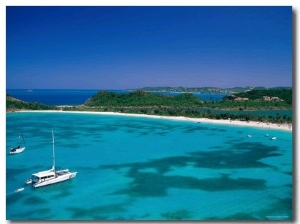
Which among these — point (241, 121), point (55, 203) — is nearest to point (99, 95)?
point (241, 121)

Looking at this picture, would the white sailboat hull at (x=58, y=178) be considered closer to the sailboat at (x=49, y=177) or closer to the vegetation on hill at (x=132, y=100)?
the sailboat at (x=49, y=177)

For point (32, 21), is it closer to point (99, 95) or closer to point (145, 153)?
point (145, 153)

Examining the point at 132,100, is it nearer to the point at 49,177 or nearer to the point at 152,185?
the point at 49,177

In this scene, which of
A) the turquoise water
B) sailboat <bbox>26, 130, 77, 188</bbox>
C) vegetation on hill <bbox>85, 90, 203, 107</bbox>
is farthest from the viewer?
vegetation on hill <bbox>85, 90, 203, 107</bbox>

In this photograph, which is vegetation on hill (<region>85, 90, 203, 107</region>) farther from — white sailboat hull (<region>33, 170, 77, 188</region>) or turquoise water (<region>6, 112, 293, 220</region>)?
white sailboat hull (<region>33, 170, 77, 188</region>)

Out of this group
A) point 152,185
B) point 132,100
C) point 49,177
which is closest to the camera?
point 152,185

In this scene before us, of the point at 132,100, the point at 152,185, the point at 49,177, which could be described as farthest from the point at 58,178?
the point at 132,100

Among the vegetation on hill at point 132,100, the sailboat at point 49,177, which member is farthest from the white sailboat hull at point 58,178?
the vegetation on hill at point 132,100

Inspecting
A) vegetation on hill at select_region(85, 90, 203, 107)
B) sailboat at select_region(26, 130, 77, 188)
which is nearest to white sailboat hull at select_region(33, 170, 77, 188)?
sailboat at select_region(26, 130, 77, 188)

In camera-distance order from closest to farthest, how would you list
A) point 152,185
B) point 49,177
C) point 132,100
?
point 152,185 → point 49,177 → point 132,100
